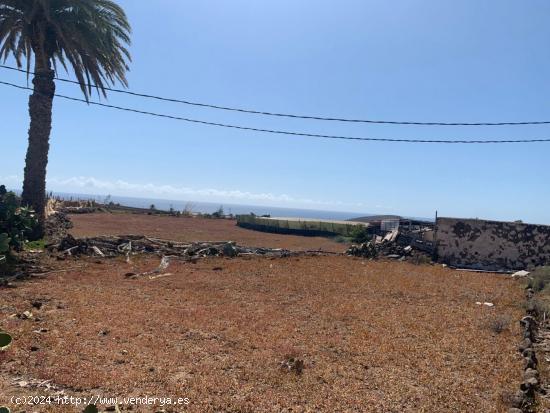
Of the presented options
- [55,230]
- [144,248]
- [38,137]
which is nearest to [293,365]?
[144,248]

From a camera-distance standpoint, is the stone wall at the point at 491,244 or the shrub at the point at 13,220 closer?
the shrub at the point at 13,220

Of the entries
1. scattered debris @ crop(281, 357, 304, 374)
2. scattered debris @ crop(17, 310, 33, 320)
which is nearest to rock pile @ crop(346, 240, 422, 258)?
scattered debris @ crop(281, 357, 304, 374)

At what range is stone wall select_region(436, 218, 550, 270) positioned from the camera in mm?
20109

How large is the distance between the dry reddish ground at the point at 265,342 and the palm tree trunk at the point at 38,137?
599cm

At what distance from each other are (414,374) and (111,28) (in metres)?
17.8

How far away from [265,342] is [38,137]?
14.7 m

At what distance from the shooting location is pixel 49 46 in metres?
18.0

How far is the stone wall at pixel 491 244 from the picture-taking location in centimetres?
2011

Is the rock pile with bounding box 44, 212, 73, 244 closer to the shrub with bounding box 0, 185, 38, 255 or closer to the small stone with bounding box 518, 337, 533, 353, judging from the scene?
the shrub with bounding box 0, 185, 38, 255

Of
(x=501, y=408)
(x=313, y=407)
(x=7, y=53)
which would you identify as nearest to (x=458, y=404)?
(x=501, y=408)

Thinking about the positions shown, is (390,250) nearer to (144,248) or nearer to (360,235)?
(360,235)

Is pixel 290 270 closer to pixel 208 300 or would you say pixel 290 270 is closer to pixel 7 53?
pixel 208 300

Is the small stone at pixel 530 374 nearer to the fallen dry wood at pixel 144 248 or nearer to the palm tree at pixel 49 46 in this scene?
the fallen dry wood at pixel 144 248

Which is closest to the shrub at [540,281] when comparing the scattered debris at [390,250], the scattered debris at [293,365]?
the scattered debris at [390,250]
